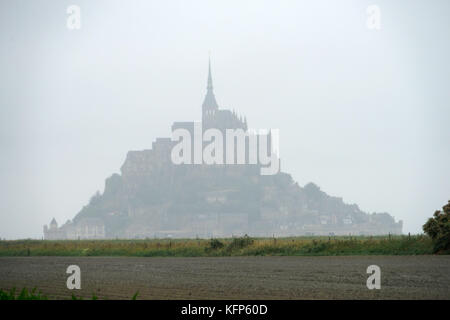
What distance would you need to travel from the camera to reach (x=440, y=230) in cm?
3841

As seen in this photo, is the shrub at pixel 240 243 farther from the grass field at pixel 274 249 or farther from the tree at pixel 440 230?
the tree at pixel 440 230

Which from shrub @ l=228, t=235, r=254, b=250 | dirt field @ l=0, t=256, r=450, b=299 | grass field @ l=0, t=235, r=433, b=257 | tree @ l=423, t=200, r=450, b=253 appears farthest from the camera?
shrub @ l=228, t=235, r=254, b=250

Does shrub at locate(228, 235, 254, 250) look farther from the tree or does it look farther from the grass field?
the tree

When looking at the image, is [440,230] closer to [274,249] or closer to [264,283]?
[274,249]

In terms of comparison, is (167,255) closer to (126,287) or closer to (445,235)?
(445,235)

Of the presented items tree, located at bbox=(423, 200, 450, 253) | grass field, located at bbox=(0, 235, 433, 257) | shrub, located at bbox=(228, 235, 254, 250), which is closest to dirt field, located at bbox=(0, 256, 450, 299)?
tree, located at bbox=(423, 200, 450, 253)

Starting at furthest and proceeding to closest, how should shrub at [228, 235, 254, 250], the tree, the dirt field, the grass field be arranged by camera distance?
shrub at [228, 235, 254, 250] < the grass field < the tree < the dirt field

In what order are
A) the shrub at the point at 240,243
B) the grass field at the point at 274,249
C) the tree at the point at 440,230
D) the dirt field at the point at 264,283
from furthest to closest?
the shrub at the point at 240,243 → the grass field at the point at 274,249 → the tree at the point at 440,230 → the dirt field at the point at 264,283

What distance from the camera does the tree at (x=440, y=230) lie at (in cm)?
3819

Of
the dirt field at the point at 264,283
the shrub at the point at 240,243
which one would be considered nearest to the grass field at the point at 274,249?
the shrub at the point at 240,243

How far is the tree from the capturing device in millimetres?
38188

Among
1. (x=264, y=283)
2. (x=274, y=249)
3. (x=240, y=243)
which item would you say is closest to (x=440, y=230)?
(x=274, y=249)

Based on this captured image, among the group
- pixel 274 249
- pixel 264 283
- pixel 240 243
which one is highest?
pixel 240 243
